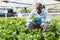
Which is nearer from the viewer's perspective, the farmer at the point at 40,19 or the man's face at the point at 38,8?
the man's face at the point at 38,8

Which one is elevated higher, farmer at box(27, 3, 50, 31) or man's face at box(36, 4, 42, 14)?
man's face at box(36, 4, 42, 14)

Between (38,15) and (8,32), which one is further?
(38,15)

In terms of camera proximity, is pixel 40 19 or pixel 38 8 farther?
pixel 40 19

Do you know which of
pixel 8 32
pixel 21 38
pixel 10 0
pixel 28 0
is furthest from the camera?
pixel 10 0

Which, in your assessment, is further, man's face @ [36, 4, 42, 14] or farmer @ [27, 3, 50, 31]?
farmer @ [27, 3, 50, 31]

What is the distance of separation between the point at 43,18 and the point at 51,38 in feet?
5.47

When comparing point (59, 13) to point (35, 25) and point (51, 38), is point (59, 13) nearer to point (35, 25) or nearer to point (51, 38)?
point (35, 25)

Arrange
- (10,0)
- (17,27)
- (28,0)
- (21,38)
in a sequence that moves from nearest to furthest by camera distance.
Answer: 1. (21,38)
2. (17,27)
3. (28,0)
4. (10,0)

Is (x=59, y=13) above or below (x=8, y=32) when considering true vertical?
below

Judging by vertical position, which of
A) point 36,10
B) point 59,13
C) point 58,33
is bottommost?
point 59,13

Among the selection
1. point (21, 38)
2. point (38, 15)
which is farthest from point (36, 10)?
point (21, 38)

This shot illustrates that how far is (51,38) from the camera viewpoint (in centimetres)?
562

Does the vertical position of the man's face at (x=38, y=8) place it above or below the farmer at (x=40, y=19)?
above

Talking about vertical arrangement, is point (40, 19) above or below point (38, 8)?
below
